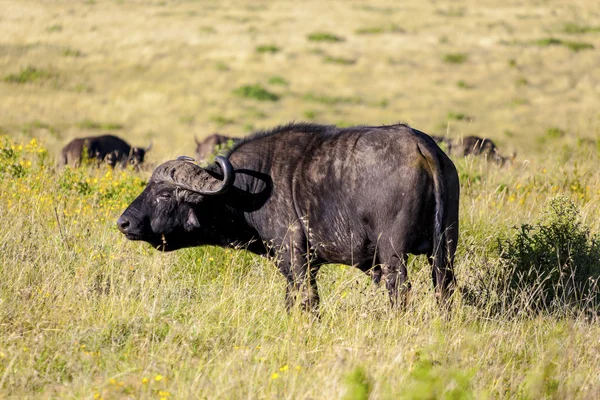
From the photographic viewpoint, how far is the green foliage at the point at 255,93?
30.8m

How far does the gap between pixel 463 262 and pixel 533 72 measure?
31013 millimetres

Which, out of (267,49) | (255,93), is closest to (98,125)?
(255,93)

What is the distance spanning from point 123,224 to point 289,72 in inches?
1212

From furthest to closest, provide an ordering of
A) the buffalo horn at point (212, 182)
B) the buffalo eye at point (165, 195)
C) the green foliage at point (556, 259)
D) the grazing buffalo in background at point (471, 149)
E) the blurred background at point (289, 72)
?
1. the blurred background at point (289, 72)
2. the grazing buffalo in background at point (471, 149)
3. the green foliage at point (556, 259)
4. the buffalo eye at point (165, 195)
5. the buffalo horn at point (212, 182)

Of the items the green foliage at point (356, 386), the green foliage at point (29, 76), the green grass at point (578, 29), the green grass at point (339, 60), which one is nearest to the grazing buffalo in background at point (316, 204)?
the green foliage at point (356, 386)

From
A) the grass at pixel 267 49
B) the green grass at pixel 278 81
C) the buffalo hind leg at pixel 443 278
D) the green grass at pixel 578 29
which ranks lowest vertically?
the green grass at pixel 278 81

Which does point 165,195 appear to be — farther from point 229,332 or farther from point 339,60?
point 339,60

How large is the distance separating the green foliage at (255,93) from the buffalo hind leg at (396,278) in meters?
25.1

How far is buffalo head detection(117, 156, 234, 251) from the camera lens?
6.42m

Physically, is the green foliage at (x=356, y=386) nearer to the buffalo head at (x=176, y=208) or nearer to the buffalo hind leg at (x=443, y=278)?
the buffalo hind leg at (x=443, y=278)

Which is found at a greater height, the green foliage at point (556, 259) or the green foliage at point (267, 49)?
the green foliage at point (556, 259)

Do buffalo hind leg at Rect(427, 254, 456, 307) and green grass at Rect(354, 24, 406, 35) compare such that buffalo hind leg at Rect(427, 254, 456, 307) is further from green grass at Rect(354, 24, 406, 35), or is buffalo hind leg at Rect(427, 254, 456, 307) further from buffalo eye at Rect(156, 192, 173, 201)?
green grass at Rect(354, 24, 406, 35)

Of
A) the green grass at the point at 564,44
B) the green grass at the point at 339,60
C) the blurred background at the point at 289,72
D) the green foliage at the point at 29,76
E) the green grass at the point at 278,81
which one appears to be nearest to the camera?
the blurred background at the point at 289,72

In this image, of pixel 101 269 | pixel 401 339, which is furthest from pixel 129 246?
pixel 401 339
